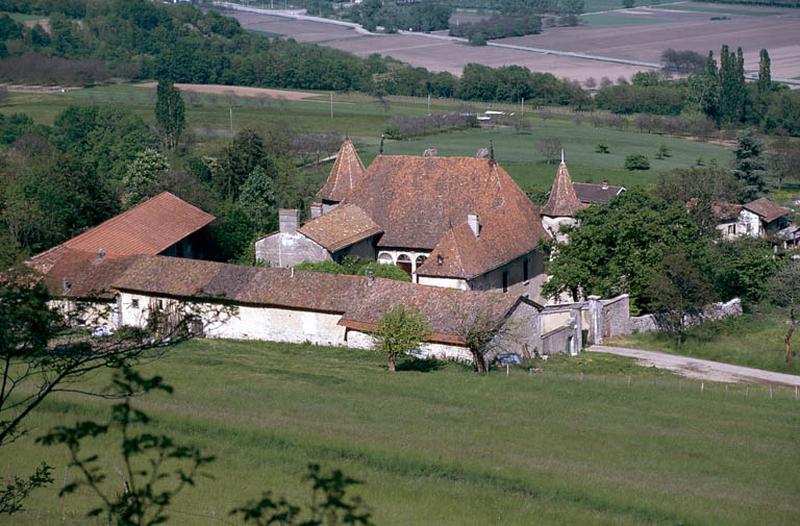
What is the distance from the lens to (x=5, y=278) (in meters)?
21.2

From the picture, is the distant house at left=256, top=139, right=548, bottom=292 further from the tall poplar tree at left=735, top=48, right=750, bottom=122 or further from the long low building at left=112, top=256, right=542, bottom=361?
the tall poplar tree at left=735, top=48, right=750, bottom=122

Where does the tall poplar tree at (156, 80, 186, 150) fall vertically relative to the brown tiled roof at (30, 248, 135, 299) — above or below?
above

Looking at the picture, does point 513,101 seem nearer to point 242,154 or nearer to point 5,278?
point 242,154

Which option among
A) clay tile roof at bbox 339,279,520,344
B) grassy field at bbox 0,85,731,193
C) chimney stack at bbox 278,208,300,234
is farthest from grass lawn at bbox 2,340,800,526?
grassy field at bbox 0,85,731,193

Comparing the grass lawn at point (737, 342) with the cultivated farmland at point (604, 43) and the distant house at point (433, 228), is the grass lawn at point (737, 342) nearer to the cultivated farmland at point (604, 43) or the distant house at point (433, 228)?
the distant house at point (433, 228)

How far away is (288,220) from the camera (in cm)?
Answer: 5225

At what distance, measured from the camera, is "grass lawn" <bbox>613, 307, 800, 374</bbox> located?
46.4m

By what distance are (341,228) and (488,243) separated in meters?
6.87

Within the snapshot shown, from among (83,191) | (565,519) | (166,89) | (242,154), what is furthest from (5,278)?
(166,89)

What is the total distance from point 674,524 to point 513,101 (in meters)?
109

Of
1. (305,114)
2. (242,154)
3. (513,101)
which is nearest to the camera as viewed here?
(242,154)

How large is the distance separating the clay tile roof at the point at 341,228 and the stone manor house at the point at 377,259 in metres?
0.09

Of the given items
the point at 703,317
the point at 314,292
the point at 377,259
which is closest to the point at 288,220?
the point at 377,259

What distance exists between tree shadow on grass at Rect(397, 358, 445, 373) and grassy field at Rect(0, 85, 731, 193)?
136 ft
